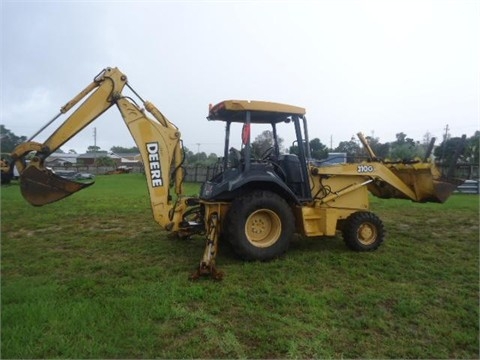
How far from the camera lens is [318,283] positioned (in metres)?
4.82

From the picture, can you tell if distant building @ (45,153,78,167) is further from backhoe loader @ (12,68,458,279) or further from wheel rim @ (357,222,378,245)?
wheel rim @ (357,222,378,245)

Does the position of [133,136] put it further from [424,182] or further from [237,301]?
[424,182]

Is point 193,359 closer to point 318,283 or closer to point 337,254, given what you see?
point 318,283

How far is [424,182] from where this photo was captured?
23.6 feet

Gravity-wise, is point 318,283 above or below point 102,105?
below

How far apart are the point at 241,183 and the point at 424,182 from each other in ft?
12.7

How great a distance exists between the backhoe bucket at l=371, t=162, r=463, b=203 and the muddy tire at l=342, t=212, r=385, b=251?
47.5 inches

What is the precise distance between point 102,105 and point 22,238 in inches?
139

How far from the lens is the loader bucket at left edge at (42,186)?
5.71 meters

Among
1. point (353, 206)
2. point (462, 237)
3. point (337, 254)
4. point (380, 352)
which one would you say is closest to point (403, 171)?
point (353, 206)

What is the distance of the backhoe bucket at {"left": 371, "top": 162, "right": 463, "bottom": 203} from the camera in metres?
7.16

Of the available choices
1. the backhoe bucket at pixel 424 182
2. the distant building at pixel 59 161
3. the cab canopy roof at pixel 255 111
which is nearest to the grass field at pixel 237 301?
the backhoe bucket at pixel 424 182

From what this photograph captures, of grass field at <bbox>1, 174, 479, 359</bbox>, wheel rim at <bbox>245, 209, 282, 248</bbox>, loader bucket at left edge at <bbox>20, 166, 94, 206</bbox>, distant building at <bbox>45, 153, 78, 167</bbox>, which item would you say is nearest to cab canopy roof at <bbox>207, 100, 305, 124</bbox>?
wheel rim at <bbox>245, 209, 282, 248</bbox>

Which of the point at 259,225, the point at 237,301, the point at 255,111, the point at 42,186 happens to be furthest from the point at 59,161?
the point at 237,301
